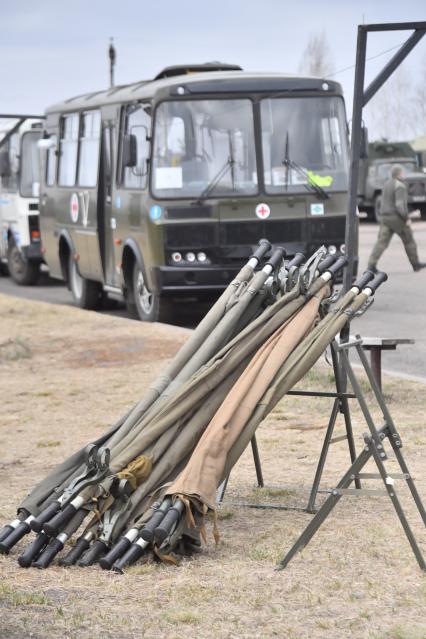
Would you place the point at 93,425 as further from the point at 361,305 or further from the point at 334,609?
the point at 334,609

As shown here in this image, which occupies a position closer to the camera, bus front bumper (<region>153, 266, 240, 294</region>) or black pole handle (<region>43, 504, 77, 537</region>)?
black pole handle (<region>43, 504, 77, 537</region>)

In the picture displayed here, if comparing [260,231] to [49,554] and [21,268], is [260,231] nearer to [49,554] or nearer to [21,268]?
[21,268]

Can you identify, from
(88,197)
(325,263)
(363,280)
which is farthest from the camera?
(88,197)

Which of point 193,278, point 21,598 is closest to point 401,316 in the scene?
point 193,278

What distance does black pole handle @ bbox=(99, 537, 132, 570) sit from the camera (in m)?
→ 5.62

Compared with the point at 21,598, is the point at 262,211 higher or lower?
higher

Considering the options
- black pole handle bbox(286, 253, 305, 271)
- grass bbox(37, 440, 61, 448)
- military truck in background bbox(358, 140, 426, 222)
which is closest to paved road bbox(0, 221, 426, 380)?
grass bbox(37, 440, 61, 448)

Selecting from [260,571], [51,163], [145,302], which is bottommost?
[145,302]

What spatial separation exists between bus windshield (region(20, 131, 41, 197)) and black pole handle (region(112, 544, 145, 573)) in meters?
18.8

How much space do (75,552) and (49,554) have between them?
0.11 meters

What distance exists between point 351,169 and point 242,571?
16.7ft

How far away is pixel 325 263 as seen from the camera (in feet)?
21.2

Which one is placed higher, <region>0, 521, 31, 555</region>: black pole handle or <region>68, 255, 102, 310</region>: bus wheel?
<region>0, 521, 31, 555</region>: black pole handle

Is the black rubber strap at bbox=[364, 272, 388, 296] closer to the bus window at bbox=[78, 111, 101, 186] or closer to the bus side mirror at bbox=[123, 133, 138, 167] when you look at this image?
the bus side mirror at bbox=[123, 133, 138, 167]
